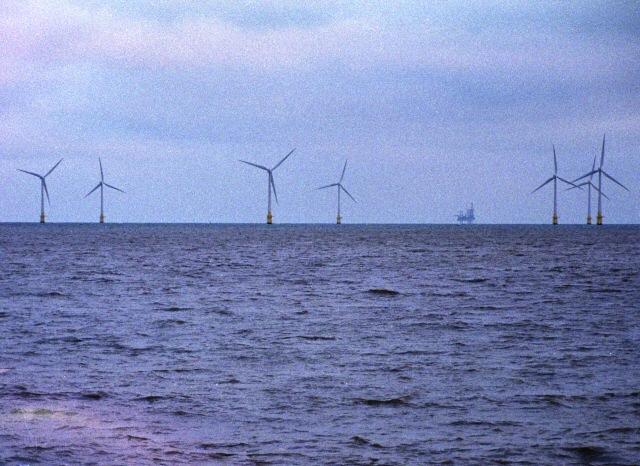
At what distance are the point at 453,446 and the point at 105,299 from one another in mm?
29793

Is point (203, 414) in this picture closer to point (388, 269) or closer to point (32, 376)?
point (32, 376)

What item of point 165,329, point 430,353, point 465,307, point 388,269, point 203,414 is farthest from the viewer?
point 388,269

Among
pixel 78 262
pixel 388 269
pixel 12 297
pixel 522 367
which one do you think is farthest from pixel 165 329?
pixel 78 262

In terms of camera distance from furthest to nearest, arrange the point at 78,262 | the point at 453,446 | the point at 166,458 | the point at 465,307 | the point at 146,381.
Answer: the point at 78,262 → the point at 465,307 → the point at 146,381 → the point at 453,446 → the point at 166,458

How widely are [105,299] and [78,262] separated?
38.9 m

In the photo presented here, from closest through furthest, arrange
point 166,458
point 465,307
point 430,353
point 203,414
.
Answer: point 166,458 → point 203,414 → point 430,353 → point 465,307

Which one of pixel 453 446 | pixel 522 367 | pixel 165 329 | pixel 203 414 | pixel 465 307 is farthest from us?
pixel 465 307

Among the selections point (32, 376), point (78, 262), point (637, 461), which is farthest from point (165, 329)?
point (78, 262)

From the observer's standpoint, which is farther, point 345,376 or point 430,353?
point 430,353

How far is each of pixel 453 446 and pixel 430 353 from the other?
10172 millimetres

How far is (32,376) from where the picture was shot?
66.9 feet

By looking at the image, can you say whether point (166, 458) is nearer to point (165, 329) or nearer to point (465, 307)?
point (165, 329)

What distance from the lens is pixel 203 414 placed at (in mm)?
16812

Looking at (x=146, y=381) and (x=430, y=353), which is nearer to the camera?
(x=146, y=381)
